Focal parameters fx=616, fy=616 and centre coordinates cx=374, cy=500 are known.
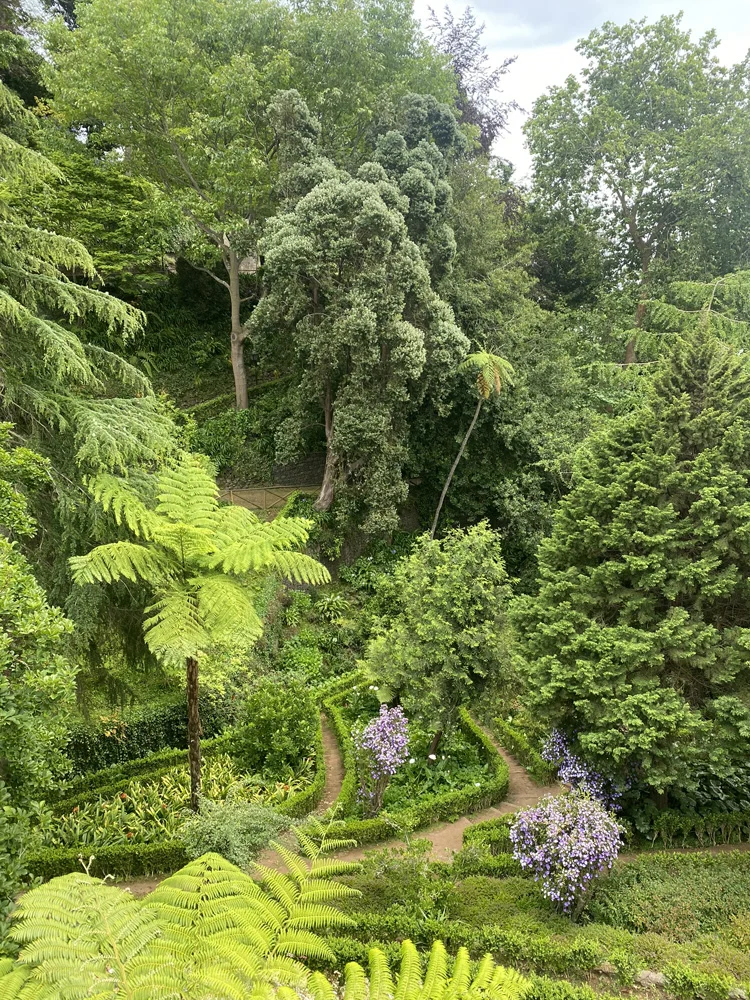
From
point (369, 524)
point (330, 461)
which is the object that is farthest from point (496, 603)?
point (330, 461)

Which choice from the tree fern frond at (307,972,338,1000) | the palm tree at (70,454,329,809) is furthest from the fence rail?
the tree fern frond at (307,972,338,1000)

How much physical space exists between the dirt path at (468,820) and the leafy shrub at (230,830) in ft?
5.41

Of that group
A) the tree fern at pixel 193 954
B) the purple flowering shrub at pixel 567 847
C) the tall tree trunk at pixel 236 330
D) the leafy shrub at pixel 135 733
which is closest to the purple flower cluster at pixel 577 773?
the purple flowering shrub at pixel 567 847

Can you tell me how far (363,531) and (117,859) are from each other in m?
10.4

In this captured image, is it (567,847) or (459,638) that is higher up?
(459,638)

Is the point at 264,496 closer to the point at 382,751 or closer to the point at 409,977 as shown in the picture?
the point at 382,751

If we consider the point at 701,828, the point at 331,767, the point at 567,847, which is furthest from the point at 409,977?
the point at 331,767

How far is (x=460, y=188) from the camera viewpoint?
18875 mm

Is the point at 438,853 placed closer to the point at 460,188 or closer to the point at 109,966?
the point at 109,966

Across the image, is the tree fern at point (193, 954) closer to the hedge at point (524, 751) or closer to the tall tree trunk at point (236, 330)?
the hedge at point (524, 751)

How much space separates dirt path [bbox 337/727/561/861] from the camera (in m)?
8.41

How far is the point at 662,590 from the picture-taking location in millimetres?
8195

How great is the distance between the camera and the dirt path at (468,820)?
841cm

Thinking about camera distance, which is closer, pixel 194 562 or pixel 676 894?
pixel 194 562
